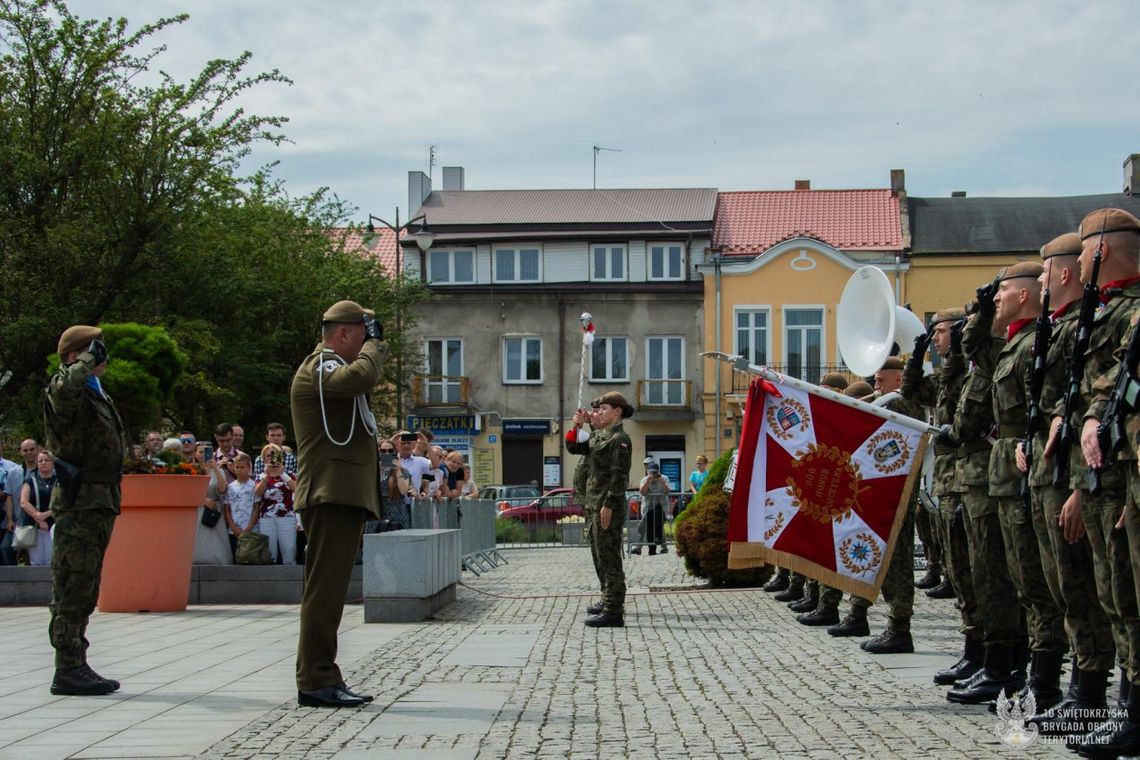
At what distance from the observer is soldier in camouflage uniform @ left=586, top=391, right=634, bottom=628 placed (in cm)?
1276

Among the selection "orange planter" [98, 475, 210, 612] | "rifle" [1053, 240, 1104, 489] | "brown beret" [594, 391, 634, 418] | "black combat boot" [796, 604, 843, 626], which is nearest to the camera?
"rifle" [1053, 240, 1104, 489]

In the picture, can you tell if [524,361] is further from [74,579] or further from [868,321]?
[74,579]

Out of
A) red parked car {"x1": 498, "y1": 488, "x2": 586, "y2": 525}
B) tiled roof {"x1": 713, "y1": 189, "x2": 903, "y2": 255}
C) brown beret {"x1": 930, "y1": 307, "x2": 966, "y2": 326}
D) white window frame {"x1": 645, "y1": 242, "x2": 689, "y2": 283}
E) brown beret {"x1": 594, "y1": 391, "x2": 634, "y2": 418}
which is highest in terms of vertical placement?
tiled roof {"x1": 713, "y1": 189, "x2": 903, "y2": 255}

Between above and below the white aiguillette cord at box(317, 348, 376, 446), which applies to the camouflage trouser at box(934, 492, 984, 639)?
below

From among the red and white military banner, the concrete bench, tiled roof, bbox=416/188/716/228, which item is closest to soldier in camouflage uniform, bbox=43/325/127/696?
the red and white military banner

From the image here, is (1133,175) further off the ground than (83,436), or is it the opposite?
(1133,175)

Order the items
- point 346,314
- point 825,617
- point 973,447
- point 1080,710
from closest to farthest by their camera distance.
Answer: point 1080,710 < point 973,447 < point 346,314 < point 825,617

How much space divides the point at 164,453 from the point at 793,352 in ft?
122

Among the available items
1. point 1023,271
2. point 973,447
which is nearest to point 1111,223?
point 1023,271

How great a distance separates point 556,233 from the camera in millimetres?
50562

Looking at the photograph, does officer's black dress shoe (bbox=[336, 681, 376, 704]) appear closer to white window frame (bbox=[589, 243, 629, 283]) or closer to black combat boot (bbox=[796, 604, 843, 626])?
black combat boot (bbox=[796, 604, 843, 626])

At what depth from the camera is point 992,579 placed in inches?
301

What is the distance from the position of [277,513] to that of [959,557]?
29.7ft

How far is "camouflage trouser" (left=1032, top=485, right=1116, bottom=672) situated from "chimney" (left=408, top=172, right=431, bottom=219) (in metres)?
48.5
